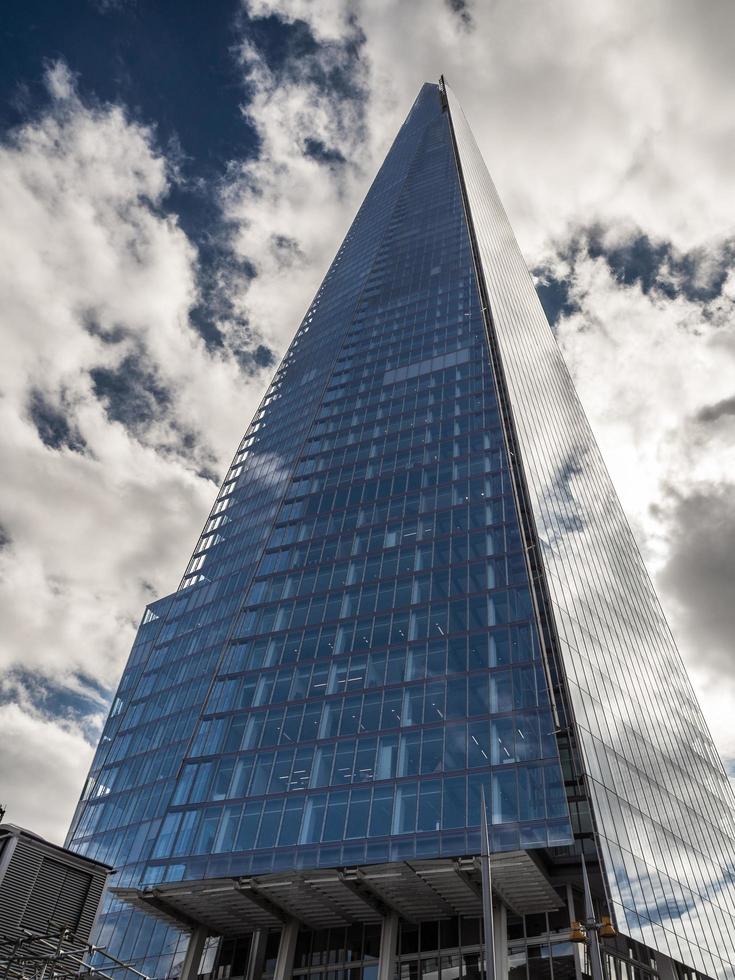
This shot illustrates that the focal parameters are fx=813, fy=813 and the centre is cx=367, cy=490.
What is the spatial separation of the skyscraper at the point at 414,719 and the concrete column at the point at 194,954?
0.60 feet

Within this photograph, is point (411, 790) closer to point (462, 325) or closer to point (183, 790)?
point (183, 790)

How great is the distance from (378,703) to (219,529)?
48.8 meters

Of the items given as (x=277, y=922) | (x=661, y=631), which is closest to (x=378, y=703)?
(x=277, y=922)

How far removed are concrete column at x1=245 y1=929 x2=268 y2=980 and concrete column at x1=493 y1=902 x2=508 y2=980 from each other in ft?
54.2

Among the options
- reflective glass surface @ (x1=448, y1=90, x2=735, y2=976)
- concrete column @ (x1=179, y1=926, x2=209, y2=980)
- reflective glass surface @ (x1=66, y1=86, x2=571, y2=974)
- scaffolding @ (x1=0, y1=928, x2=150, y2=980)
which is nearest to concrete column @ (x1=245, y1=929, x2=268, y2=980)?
concrete column @ (x1=179, y1=926, x2=209, y2=980)

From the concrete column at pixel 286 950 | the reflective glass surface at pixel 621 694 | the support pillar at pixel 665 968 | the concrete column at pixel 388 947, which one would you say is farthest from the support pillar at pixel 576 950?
the concrete column at pixel 286 950

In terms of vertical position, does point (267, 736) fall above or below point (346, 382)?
below

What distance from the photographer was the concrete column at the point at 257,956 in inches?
2136

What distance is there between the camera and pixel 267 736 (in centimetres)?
5941

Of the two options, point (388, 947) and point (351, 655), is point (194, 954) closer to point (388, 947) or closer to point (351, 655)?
point (388, 947)

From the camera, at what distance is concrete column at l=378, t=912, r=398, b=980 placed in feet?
Result: 163

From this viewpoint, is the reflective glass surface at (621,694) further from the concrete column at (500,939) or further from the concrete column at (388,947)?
the concrete column at (388,947)

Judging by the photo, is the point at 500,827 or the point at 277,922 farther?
the point at 277,922

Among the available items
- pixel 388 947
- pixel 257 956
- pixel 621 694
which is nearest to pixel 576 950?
pixel 388 947
